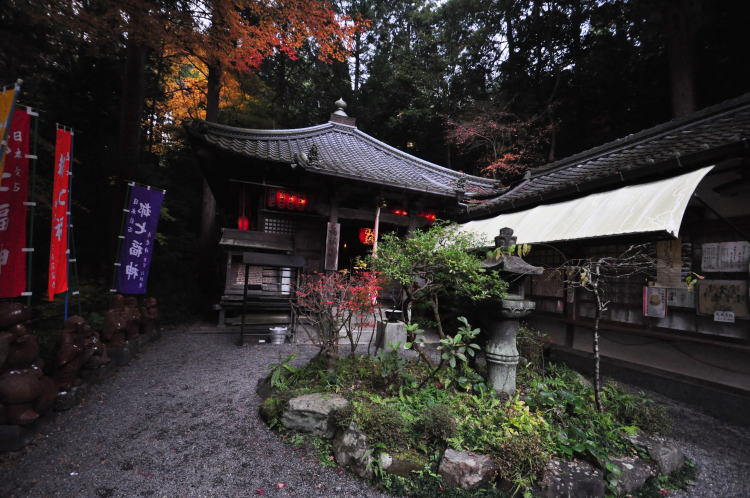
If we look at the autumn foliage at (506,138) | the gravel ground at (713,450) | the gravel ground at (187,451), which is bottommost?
the gravel ground at (713,450)

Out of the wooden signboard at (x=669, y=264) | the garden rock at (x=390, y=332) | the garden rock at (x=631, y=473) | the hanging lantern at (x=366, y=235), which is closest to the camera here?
the garden rock at (x=631, y=473)

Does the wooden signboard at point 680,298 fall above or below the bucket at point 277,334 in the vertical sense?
above

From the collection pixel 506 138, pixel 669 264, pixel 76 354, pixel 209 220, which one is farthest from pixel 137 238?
pixel 506 138

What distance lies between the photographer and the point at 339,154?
34.3 ft

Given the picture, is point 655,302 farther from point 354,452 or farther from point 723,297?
point 354,452

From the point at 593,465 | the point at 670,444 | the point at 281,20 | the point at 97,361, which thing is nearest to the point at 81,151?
the point at 281,20

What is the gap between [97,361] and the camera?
4.72 metres

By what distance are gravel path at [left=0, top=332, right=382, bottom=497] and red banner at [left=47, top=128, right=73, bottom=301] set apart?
1.90 metres

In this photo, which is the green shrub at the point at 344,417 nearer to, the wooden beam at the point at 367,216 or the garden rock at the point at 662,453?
the garden rock at the point at 662,453

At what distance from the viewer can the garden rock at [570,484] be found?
8.88 ft

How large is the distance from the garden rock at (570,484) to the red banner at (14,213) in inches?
244

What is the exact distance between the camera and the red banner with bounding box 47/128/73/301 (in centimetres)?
497

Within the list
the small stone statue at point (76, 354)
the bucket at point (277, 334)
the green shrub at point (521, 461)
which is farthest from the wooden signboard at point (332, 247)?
the green shrub at point (521, 461)

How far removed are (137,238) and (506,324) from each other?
7919 mm
